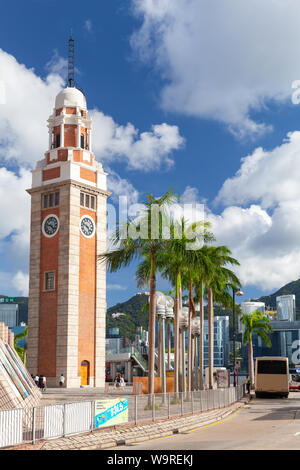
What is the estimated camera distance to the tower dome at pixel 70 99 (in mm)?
75750

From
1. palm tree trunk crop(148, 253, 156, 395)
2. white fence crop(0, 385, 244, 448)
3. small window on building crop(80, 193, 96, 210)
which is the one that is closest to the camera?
white fence crop(0, 385, 244, 448)

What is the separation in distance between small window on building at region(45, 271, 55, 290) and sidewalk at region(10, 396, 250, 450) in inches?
1702

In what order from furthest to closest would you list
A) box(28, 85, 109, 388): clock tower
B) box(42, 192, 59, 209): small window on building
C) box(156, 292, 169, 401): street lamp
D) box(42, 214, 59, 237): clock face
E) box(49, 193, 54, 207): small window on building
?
1. box(49, 193, 54, 207): small window on building
2. box(42, 192, 59, 209): small window on building
3. box(42, 214, 59, 237): clock face
4. box(28, 85, 109, 388): clock tower
5. box(156, 292, 169, 401): street lamp

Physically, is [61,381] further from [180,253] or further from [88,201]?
[180,253]

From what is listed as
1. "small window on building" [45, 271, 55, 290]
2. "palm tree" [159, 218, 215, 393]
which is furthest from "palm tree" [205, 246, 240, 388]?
"small window on building" [45, 271, 55, 290]

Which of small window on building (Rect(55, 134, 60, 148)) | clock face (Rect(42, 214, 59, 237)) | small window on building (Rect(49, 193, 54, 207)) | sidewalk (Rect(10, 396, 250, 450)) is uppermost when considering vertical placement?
small window on building (Rect(55, 134, 60, 148))

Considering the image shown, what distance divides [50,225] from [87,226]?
404cm

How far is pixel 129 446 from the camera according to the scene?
60.7ft

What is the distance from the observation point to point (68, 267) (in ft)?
219

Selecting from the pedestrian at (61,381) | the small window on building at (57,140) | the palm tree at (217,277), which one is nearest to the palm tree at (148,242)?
the palm tree at (217,277)

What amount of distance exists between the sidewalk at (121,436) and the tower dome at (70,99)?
55.2 meters

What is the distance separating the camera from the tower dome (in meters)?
75.8

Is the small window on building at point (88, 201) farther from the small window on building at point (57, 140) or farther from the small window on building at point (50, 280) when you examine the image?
the small window on building at point (50, 280)

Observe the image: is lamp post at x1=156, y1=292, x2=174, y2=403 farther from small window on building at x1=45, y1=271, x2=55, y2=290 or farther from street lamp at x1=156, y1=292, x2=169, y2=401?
small window on building at x1=45, y1=271, x2=55, y2=290
